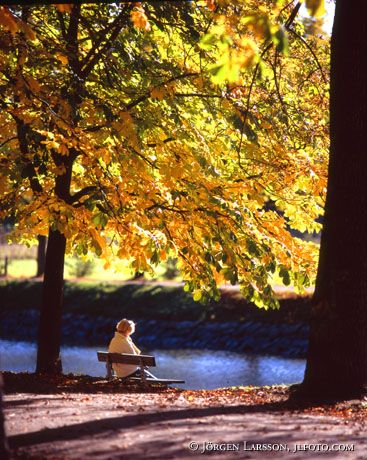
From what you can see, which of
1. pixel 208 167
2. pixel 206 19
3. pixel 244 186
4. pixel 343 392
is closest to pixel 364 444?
pixel 343 392

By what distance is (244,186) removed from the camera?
1052cm

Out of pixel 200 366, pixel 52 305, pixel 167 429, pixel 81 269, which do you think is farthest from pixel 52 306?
pixel 81 269

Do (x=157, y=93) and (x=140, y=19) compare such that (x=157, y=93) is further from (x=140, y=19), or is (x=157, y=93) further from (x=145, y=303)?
(x=145, y=303)

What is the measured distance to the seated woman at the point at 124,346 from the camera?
11.4 meters

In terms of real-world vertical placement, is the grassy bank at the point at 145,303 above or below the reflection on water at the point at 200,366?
above

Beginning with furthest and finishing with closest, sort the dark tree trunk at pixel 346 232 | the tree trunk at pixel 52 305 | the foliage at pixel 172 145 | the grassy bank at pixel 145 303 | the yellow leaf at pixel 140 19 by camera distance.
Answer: the grassy bank at pixel 145 303 < the tree trunk at pixel 52 305 < the foliage at pixel 172 145 < the dark tree trunk at pixel 346 232 < the yellow leaf at pixel 140 19

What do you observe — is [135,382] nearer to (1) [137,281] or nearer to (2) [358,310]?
(2) [358,310]

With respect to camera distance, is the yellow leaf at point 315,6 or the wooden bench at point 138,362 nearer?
the yellow leaf at point 315,6

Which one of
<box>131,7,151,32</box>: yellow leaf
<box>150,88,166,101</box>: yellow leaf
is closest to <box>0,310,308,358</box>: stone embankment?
<box>150,88,166,101</box>: yellow leaf

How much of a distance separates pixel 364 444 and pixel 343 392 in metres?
1.67

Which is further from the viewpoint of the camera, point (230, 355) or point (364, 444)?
point (230, 355)

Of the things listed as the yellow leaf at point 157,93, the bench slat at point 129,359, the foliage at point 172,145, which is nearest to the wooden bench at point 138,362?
the bench slat at point 129,359

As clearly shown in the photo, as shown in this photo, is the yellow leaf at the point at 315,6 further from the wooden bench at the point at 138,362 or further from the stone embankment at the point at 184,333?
the stone embankment at the point at 184,333

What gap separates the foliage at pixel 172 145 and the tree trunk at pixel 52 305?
2.94 ft
